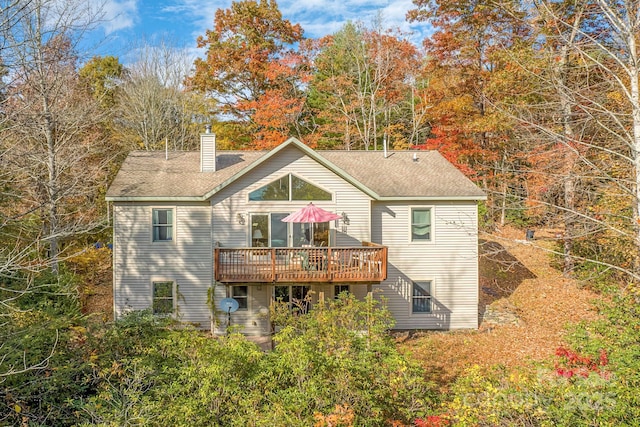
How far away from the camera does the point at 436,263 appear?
14727mm

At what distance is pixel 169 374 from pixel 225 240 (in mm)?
6730

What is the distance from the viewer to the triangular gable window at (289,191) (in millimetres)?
13969

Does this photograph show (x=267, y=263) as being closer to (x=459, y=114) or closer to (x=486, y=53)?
(x=459, y=114)

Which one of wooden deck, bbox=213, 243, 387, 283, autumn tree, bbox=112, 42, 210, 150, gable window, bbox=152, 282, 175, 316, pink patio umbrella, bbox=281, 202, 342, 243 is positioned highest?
autumn tree, bbox=112, 42, 210, 150

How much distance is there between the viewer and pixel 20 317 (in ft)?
28.2

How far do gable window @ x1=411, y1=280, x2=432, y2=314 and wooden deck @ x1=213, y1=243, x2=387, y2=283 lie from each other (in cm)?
284

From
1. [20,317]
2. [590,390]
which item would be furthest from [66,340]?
[590,390]

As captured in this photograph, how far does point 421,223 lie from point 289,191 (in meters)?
5.15

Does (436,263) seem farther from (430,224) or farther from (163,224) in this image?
(163,224)

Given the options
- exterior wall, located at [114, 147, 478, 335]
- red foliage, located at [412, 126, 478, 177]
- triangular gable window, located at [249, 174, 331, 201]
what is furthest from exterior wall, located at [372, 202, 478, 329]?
red foliage, located at [412, 126, 478, 177]

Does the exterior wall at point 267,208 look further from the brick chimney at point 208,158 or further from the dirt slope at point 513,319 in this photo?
the dirt slope at point 513,319

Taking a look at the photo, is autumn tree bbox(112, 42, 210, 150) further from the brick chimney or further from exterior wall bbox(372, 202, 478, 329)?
exterior wall bbox(372, 202, 478, 329)

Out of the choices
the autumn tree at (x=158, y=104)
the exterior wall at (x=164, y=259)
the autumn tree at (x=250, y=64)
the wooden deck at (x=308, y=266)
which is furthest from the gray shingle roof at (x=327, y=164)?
the autumn tree at (x=158, y=104)

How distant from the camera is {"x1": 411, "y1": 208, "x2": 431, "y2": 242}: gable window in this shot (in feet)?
48.2
